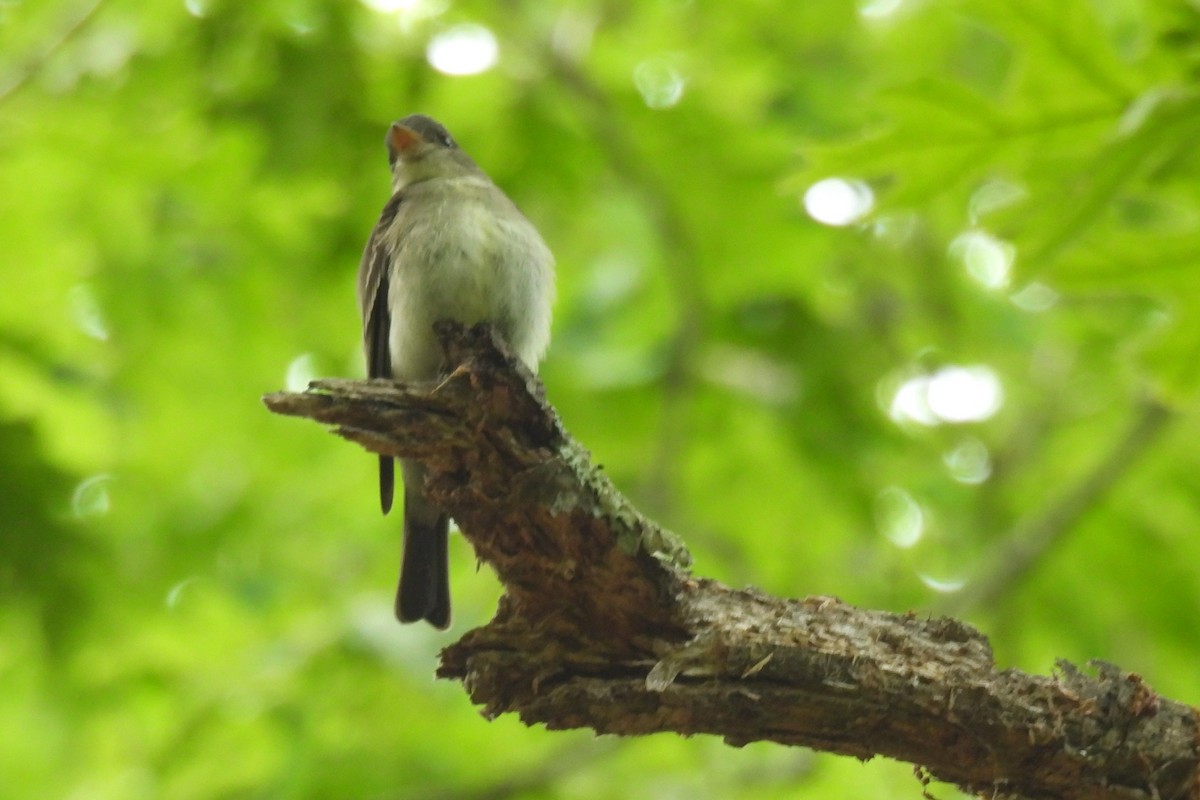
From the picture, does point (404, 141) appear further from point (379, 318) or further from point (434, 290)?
point (434, 290)

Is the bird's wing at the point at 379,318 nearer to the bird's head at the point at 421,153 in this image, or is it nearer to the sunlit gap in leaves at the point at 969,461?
the bird's head at the point at 421,153

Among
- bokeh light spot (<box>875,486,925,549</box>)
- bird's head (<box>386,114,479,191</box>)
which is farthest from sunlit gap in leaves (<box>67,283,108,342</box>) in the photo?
bokeh light spot (<box>875,486,925,549</box>)

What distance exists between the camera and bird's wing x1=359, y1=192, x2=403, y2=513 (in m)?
4.11

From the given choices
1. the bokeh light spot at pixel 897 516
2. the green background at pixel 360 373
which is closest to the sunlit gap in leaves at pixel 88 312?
the green background at pixel 360 373

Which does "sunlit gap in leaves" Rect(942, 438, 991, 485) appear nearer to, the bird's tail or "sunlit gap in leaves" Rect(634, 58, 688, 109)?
"sunlit gap in leaves" Rect(634, 58, 688, 109)

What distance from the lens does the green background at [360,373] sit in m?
5.07

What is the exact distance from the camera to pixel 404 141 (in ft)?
14.9

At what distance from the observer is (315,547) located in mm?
6434

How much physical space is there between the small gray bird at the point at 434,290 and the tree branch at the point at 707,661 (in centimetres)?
123

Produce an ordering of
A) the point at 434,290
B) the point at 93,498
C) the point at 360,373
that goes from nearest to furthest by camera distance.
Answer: the point at 434,290
the point at 93,498
the point at 360,373

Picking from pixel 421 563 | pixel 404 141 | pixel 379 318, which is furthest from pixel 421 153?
pixel 421 563

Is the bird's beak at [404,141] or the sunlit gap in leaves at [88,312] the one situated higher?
the sunlit gap in leaves at [88,312]

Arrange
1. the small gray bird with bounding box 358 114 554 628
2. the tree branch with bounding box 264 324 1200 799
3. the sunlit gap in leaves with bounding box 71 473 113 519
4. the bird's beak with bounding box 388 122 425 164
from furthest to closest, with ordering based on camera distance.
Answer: the sunlit gap in leaves with bounding box 71 473 113 519 → the bird's beak with bounding box 388 122 425 164 → the small gray bird with bounding box 358 114 554 628 → the tree branch with bounding box 264 324 1200 799

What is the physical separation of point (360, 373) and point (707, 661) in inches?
172
